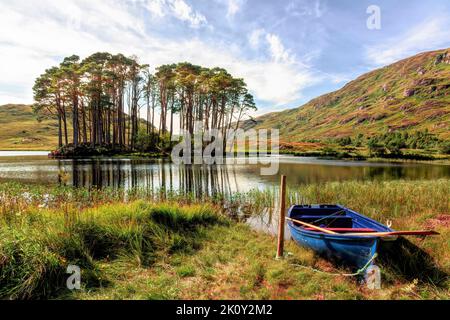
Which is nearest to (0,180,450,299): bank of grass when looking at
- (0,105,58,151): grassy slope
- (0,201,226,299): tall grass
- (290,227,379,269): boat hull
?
(0,201,226,299): tall grass

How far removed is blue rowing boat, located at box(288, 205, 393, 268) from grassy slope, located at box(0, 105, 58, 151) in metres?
106

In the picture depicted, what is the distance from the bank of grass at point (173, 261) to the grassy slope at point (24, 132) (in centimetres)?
10242

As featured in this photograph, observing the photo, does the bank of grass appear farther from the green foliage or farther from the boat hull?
Result: the green foliage

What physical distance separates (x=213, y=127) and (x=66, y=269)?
56302 mm

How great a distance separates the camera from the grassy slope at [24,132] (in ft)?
335

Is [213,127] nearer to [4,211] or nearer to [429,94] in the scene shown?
[4,211]

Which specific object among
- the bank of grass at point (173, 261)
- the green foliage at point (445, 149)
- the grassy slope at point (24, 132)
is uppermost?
the grassy slope at point (24, 132)

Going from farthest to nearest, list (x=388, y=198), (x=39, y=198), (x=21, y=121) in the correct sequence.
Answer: (x=21, y=121) → (x=388, y=198) → (x=39, y=198)

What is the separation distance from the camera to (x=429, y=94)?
17925 centimetres

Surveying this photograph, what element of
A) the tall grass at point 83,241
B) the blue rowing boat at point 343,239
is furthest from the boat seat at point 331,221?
the tall grass at point 83,241

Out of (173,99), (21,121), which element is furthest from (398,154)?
(21,121)

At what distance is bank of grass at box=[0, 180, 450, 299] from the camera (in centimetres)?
541
